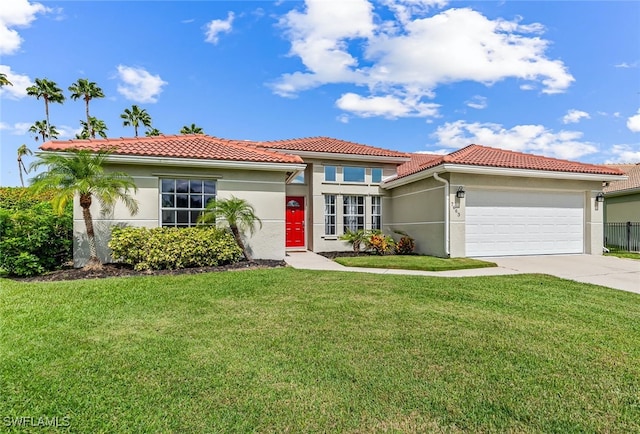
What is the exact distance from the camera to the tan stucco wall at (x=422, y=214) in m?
12.8

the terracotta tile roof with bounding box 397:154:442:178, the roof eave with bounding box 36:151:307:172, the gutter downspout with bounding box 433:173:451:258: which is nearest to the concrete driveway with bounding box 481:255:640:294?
the gutter downspout with bounding box 433:173:451:258

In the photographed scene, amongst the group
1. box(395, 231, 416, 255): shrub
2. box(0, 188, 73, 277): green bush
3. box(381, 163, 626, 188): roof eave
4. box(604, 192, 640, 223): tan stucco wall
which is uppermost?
box(381, 163, 626, 188): roof eave

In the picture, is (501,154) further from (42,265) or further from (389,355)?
(42,265)

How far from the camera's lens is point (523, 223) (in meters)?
13.4

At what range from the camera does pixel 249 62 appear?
13.5 m

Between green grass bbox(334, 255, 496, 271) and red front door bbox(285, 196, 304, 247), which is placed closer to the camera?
green grass bbox(334, 255, 496, 271)

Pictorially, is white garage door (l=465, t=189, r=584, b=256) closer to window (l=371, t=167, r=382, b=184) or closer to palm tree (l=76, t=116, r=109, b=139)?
window (l=371, t=167, r=382, b=184)

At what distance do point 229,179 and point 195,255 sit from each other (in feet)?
9.28

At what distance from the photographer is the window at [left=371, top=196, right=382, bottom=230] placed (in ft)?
53.6

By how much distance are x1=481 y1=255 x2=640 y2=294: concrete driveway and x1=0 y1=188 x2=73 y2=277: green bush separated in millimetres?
13252

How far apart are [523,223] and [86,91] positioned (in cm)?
4021

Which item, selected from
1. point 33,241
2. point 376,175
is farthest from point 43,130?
point 376,175

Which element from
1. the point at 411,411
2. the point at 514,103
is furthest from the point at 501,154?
the point at 411,411

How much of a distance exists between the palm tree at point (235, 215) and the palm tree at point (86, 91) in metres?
31.7
